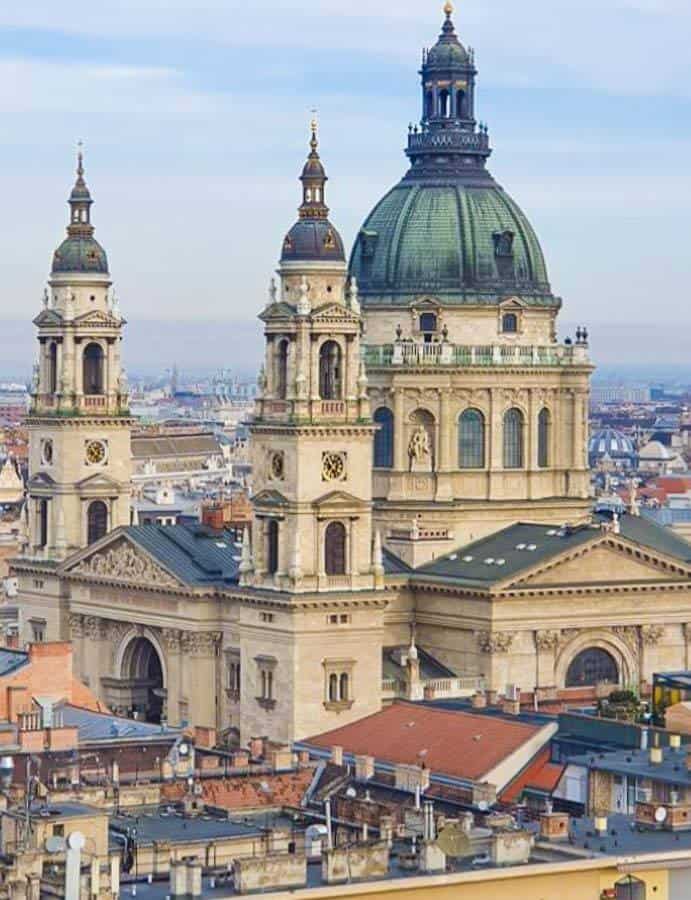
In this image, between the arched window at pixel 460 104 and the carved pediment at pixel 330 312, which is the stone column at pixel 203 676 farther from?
the arched window at pixel 460 104

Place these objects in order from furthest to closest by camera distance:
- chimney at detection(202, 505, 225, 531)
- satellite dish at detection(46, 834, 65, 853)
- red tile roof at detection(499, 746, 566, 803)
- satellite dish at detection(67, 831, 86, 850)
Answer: chimney at detection(202, 505, 225, 531) → red tile roof at detection(499, 746, 566, 803) → satellite dish at detection(46, 834, 65, 853) → satellite dish at detection(67, 831, 86, 850)

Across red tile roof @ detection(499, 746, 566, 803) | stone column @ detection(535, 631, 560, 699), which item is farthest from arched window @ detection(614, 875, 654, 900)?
stone column @ detection(535, 631, 560, 699)

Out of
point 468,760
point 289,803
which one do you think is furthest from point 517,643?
point 289,803

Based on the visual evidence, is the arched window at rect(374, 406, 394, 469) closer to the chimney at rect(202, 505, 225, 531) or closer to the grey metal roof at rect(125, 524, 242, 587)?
the grey metal roof at rect(125, 524, 242, 587)

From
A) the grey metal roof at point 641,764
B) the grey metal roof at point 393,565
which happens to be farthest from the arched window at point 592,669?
the grey metal roof at point 641,764

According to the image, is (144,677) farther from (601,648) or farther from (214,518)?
(601,648)

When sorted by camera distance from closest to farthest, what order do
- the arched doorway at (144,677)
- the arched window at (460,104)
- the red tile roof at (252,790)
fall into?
1. the red tile roof at (252,790)
2. the arched doorway at (144,677)
3. the arched window at (460,104)
